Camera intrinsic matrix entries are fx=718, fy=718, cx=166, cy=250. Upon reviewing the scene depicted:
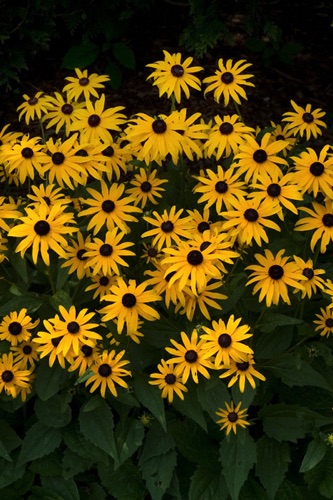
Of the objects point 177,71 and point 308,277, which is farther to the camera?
point 177,71

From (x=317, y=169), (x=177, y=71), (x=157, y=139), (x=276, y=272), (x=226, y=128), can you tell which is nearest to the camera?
(x=276, y=272)

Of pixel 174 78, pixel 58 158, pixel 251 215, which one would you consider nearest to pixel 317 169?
pixel 251 215

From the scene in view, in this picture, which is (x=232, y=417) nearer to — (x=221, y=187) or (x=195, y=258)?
(x=195, y=258)

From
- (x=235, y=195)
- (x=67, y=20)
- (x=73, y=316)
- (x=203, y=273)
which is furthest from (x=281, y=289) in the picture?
(x=67, y=20)

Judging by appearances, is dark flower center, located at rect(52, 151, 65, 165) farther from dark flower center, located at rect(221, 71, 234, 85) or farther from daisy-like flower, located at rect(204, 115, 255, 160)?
dark flower center, located at rect(221, 71, 234, 85)

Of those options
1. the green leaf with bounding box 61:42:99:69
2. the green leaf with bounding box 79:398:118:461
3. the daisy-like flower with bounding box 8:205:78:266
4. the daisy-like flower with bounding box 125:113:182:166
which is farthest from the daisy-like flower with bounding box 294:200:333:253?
the green leaf with bounding box 61:42:99:69

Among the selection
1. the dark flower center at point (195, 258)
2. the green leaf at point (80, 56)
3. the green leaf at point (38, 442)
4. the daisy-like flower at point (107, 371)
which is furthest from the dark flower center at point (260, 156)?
the green leaf at point (80, 56)

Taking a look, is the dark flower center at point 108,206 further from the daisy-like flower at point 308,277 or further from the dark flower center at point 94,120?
the daisy-like flower at point 308,277
